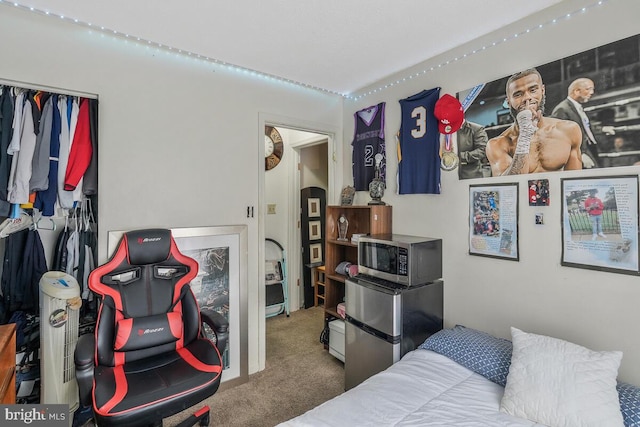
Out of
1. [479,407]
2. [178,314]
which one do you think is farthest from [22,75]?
[479,407]

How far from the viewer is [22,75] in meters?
1.89

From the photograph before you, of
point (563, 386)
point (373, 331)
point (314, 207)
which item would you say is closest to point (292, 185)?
point (314, 207)

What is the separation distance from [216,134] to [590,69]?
8.07 feet

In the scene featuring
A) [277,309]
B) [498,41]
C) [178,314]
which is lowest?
[277,309]

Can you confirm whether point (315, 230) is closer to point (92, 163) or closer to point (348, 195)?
point (348, 195)

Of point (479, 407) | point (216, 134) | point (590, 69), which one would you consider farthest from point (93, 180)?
point (590, 69)

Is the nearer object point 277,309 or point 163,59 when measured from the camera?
point 163,59

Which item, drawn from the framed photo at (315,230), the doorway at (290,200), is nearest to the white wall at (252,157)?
the doorway at (290,200)

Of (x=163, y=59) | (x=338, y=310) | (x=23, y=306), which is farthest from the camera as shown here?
(x=338, y=310)

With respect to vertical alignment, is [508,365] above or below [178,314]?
below

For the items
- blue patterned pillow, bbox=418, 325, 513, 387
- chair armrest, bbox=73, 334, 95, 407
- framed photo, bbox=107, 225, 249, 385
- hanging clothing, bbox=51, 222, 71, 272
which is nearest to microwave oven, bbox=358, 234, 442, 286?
blue patterned pillow, bbox=418, 325, 513, 387

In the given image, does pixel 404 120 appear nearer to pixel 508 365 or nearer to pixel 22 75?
pixel 508 365

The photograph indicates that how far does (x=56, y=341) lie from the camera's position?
186 cm

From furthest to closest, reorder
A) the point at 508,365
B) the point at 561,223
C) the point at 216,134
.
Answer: the point at 216,134
the point at 561,223
the point at 508,365
